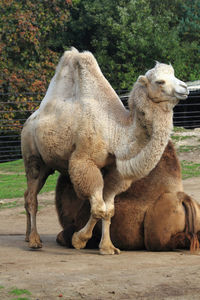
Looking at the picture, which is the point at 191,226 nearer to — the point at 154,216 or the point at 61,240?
the point at 154,216

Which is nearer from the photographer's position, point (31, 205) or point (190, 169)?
point (31, 205)

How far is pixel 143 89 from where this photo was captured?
257 inches

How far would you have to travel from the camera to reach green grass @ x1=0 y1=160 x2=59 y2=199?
42.0 ft

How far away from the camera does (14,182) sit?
14281 millimetres

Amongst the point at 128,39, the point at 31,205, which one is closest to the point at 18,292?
the point at 31,205

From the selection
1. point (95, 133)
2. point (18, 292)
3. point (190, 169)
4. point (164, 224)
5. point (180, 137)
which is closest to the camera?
point (18, 292)

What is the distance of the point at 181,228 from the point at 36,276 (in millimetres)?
1896

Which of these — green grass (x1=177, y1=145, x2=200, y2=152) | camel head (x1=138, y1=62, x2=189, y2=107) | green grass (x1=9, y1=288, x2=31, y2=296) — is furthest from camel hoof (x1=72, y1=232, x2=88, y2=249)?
green grass (x1=177, y1=145, x2=200, y2=152)

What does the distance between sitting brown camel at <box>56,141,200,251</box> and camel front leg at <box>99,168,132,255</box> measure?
0.22 m

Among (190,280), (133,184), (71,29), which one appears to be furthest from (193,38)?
(190,280)

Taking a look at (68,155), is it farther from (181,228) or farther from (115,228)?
(181,228)

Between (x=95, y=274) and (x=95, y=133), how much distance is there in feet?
5.93

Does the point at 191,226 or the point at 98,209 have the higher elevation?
the point at 98,209

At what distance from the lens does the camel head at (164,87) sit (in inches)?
248
